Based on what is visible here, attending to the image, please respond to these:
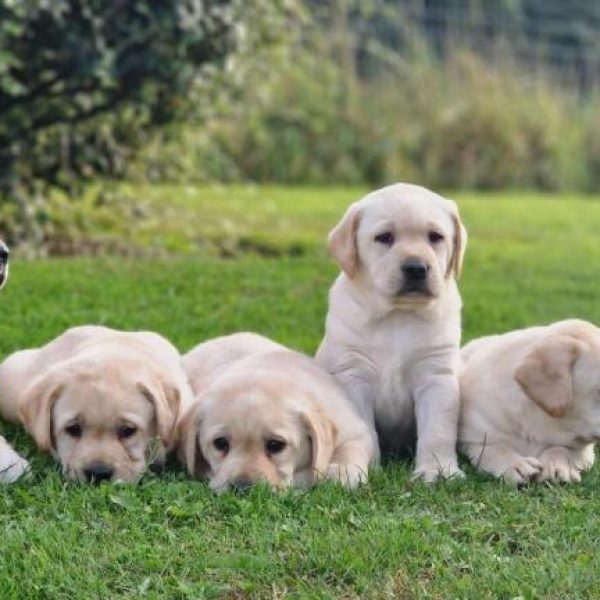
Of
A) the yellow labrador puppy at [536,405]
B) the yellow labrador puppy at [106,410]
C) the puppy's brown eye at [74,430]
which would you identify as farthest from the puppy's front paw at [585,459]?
the puppy's brown eye at [74,430]

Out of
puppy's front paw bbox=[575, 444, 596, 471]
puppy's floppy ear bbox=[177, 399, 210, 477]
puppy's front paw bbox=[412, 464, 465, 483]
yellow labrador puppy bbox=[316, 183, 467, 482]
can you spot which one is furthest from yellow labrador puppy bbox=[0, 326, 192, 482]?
puppy's front paw bbox=[575, 444, 596, 471]

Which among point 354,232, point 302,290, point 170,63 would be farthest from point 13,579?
point 170,63

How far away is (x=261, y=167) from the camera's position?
17250mm

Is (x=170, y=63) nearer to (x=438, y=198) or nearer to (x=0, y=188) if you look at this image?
(x=0, y=188)

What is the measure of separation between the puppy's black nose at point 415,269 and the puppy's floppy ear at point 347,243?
0.98 ft

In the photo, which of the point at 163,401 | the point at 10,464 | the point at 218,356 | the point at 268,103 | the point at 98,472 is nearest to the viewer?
the point at 98,472

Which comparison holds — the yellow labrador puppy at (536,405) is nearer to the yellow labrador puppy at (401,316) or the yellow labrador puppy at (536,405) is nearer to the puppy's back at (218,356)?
the yellow labrador puppy at (401,316)

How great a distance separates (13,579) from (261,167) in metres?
13.1

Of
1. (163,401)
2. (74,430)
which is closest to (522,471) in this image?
(163,401)

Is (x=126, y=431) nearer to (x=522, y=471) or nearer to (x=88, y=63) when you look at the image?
(x=522, y=471)

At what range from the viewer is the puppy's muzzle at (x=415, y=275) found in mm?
5711

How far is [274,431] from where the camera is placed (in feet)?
17.6

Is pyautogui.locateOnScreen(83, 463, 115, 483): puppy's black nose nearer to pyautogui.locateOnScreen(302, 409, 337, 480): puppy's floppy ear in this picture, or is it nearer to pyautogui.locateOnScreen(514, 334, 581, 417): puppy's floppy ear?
pyautogui.locateOnScreen(302, 409, 337, 480): puppy's floppy ear

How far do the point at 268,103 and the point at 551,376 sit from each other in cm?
1000
